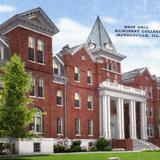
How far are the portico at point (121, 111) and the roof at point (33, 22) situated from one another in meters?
14.1

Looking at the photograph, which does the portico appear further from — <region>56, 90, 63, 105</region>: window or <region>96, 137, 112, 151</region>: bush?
<region>56, 90, 63, 105</region>: window

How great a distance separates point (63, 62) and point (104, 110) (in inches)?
340

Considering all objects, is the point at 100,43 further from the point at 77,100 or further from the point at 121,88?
the point at 77,100

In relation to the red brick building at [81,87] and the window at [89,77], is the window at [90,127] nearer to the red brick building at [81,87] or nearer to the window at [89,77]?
the red brick building at [81,87]

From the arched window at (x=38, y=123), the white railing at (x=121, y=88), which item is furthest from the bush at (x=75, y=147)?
the white railing at (x=121, y=88)

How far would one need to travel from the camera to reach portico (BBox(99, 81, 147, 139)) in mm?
54875

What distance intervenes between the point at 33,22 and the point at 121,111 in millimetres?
20868

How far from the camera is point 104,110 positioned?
54656 mm

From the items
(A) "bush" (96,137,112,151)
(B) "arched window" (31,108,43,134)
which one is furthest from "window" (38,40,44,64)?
(A) "bush" (96,137,112,151)

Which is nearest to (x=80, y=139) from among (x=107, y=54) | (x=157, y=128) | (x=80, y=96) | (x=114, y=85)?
(x=80, y=96)

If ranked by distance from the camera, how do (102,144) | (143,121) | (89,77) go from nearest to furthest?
1. (102,144)
2. (89,77)
3. (143,121)

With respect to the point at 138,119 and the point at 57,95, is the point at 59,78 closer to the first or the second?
the point at 57,95

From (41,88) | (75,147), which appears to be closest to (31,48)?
(41,88)

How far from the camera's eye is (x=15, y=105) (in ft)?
95.2
